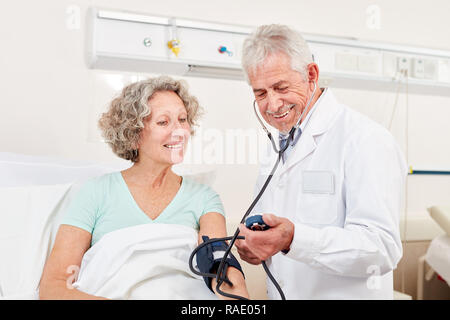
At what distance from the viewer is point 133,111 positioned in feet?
4.20

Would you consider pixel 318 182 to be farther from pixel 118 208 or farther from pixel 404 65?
pixel 404 65

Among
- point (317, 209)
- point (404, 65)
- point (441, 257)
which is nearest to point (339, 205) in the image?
point (317, 209)

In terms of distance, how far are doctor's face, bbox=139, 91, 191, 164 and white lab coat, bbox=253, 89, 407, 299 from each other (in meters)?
0.30

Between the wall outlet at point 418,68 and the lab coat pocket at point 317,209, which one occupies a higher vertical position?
the wall outlet at point 418,68

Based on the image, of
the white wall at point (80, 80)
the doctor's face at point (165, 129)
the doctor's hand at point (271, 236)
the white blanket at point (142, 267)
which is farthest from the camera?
the white wall at point (80, 80)

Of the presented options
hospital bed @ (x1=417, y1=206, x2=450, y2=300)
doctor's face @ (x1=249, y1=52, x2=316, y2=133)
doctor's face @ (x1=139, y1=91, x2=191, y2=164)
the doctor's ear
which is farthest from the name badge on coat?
hospital bed @ (x1=417, y1=206, x2=450, y2=300)

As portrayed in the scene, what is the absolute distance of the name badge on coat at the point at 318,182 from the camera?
108 centimetres

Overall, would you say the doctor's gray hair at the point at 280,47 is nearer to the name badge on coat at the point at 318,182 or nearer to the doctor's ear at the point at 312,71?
the doctor's ear at the point at 312,71

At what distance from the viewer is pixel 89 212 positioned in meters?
1.22

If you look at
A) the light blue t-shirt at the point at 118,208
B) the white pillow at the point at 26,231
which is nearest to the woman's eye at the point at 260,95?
the light blue t-shirt at the point at 118,208

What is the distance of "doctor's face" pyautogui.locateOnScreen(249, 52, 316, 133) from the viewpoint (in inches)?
42.6

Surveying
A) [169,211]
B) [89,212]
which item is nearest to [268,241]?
[169,211]

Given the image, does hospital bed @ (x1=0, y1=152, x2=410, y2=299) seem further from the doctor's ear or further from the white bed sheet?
the white bed sheet

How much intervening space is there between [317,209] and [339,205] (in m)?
0.06
